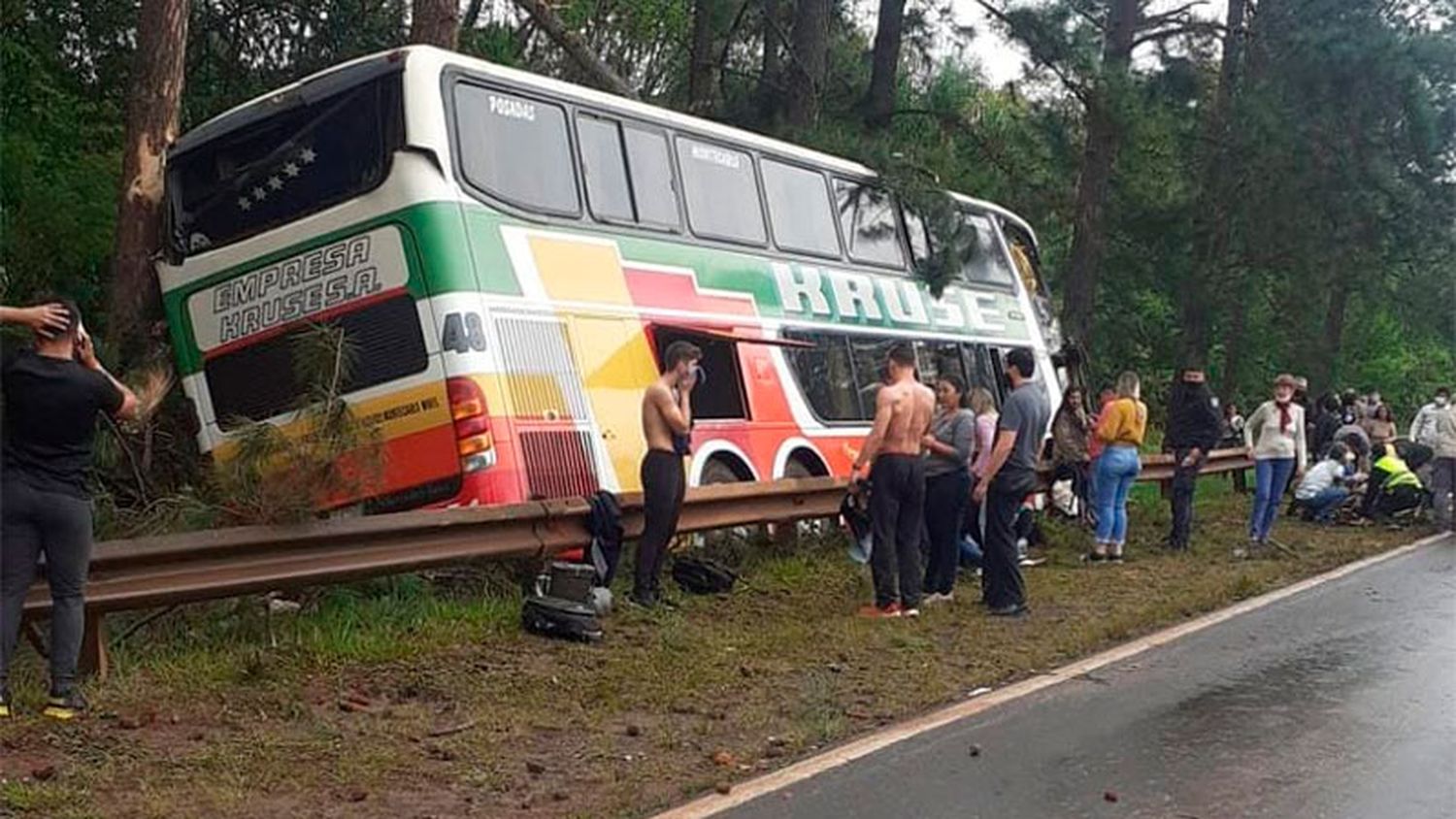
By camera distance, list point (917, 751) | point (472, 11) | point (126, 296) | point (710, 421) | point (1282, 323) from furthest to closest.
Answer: point (1282, 323) → point (472, 11) → point (710, 421) → point (126, 296) → point (917, 751)

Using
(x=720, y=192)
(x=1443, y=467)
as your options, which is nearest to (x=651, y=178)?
(x=720, y=192)

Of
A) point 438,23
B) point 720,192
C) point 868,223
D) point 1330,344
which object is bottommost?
point 1330,344

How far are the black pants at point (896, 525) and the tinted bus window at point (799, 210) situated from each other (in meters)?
3.07

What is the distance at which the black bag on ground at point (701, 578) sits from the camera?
938 cm

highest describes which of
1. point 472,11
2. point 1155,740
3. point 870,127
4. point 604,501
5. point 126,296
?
point 472,11

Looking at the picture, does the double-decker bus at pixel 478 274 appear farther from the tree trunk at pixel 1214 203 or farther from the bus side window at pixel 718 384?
the tree trunk at pixel 1214 203

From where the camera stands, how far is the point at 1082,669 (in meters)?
7.66

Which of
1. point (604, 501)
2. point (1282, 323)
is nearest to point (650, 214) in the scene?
point (604, 501)

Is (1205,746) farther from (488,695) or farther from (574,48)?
(574,48)

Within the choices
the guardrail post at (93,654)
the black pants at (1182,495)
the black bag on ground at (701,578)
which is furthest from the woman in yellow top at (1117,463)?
the guardrail post at (93,654)

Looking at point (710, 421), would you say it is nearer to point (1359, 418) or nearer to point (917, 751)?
point (917, 751)

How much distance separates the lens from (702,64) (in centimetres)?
1753

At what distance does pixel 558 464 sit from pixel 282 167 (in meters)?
2.48

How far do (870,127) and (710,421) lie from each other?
8418mm
